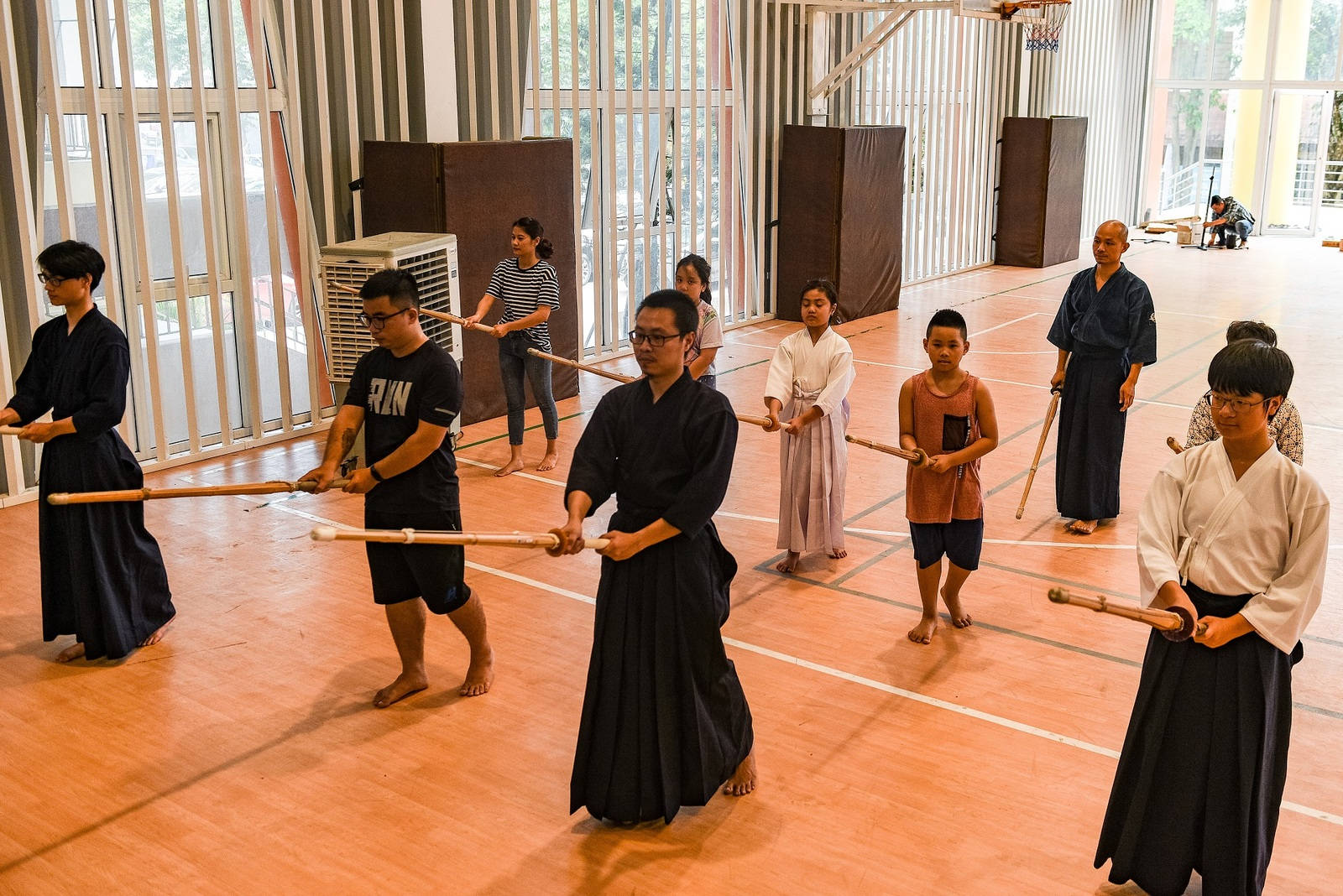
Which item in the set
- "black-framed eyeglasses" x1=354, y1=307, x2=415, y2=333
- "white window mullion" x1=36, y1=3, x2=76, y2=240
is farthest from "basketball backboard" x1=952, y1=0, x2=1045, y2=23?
"black-framed eyeglasses" x1=354, y1=307, x2=415, y2=333

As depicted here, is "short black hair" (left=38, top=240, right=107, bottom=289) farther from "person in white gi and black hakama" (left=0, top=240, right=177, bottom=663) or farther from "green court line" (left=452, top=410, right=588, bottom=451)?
"green court line" (left=452, top=410, right=588, bottom=451)

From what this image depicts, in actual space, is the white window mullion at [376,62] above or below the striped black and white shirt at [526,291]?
above

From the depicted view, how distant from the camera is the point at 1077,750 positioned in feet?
15.0

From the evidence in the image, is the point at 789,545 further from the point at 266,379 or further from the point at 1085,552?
the point at 266,379

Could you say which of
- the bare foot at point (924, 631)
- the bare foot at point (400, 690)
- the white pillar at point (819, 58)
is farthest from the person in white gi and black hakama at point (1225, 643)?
the white pillar at point (819, 58)

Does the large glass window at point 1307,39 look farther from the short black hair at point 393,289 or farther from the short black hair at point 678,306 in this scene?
the short black hair at point 678,306

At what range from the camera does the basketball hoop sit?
13.8 m

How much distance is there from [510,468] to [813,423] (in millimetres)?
2603

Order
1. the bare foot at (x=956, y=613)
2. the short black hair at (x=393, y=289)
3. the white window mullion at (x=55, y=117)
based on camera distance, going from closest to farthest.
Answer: the short black hair at (x=393, y=289) < the bare foot at (x=956, y=613) < the white window mullion at (x=55, y=117)

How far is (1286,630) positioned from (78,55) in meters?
7.24

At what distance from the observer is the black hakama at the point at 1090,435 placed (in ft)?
22.2

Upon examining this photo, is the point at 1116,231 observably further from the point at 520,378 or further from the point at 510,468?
the point at 510,468

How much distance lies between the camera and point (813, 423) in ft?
20.4

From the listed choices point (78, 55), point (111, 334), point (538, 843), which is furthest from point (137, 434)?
point (538, 843)
